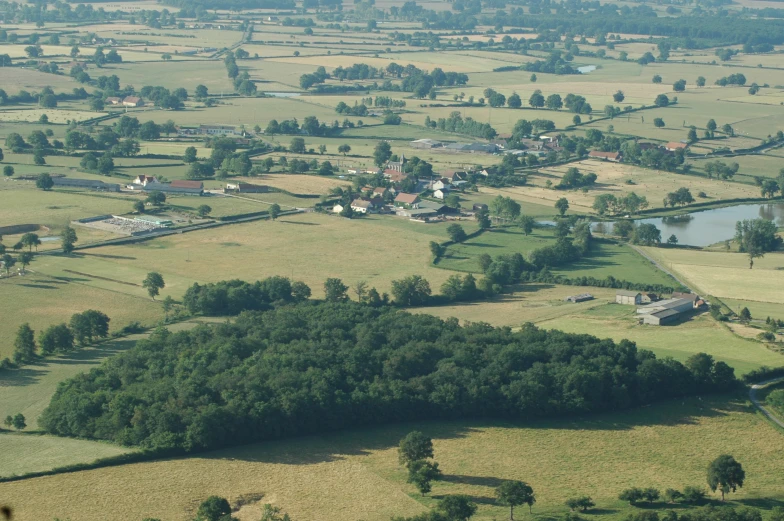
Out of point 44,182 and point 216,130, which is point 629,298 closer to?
point 44,182

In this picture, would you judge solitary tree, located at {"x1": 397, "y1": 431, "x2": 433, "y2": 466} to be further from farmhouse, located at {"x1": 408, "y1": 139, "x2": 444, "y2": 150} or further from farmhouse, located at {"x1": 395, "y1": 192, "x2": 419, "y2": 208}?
farmhouse, located at {"x1": 408, "y1": 139, "x2": 444, "y2": 150}

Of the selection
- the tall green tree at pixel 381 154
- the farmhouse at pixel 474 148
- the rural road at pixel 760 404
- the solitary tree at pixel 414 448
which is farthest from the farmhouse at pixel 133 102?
the solitary tree at pixel 414 448

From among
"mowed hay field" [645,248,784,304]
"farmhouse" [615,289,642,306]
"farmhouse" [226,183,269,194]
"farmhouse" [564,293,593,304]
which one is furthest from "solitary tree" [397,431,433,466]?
"farmhouse" [226,183,269,194]

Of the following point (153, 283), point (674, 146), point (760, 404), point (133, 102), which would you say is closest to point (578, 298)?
point (760, 404)

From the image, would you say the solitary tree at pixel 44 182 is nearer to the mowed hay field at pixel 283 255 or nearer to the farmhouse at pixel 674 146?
the mowed hay field at pixel 283 255

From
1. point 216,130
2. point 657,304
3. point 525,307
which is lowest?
point 525,307

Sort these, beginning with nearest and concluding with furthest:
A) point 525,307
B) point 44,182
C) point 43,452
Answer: point 43,452
point 525,307
point 44,182

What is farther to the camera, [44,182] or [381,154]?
[381,154]
